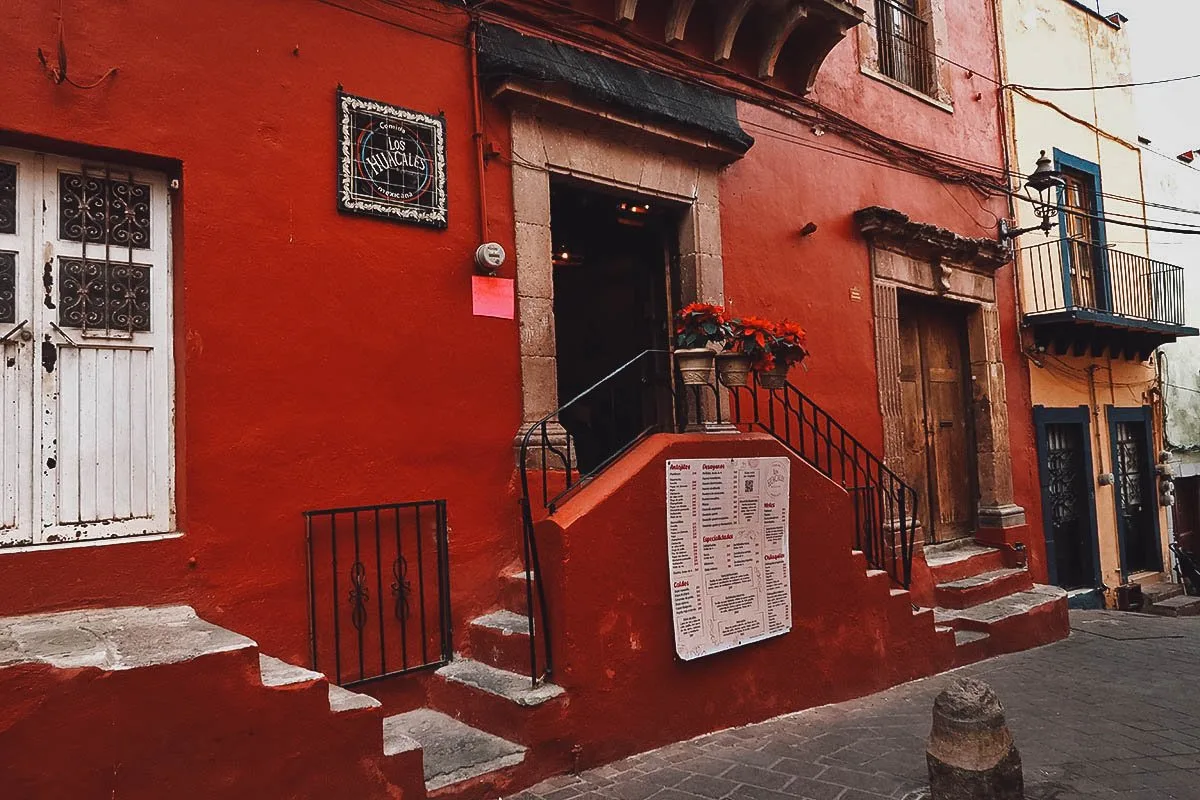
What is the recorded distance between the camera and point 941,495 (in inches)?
345

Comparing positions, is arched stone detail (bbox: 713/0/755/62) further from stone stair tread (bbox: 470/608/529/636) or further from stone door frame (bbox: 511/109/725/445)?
stone stair tread (bbox: 470/608/529/636)

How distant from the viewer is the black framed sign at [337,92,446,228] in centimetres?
473

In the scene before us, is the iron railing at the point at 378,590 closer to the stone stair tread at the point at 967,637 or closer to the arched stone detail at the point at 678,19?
the arched stone detail at the point at 678,19

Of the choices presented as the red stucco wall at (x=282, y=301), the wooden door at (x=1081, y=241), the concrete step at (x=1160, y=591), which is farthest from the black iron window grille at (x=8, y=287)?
the concrete step at (x=1160, y=591)

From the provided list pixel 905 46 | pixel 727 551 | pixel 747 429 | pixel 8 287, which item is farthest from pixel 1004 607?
pixel 8 287

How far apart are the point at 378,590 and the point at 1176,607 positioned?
31.0ft

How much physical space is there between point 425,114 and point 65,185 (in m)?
1.93

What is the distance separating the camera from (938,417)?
29.2ft

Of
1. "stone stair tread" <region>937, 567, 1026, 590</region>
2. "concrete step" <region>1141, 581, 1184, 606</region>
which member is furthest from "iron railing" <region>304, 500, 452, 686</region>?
"concrete step" <region>1141, 581, 1184, 606</region>

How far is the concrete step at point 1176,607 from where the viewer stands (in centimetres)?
982

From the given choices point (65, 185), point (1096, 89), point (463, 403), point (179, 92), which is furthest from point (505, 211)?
point (1096, 89)

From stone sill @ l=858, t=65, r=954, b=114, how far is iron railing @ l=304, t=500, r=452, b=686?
6.13 metres

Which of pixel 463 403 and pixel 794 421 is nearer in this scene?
pixel 463 403

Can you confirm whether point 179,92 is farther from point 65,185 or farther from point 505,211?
point 505,211
